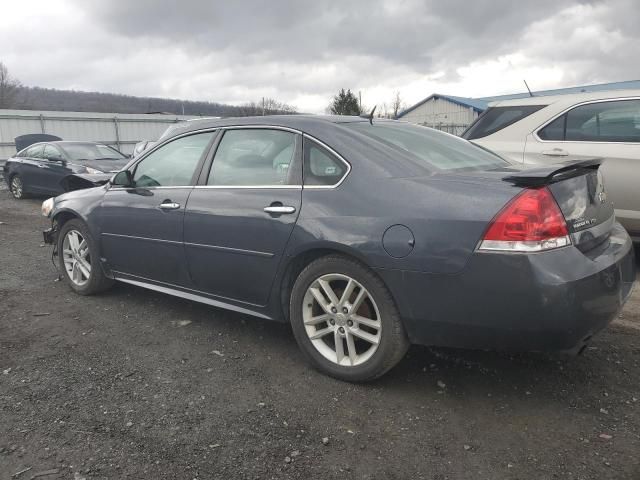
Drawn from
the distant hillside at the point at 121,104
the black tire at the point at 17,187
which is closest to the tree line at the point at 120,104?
the distant hillside at the point at 121,104

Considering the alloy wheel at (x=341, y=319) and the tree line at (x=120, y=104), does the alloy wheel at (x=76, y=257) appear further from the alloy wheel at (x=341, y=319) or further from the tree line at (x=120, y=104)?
the tree line at (x=120, y=104)

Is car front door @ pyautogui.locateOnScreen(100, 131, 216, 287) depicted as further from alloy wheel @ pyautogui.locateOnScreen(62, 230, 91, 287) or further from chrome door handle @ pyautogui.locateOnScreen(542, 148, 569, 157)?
chrome door handle @ pyautogui.locateOnScreen(542, 148, 569, 157)

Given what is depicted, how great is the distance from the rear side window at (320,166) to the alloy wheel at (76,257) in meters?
2.47

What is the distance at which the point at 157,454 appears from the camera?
2.43 m

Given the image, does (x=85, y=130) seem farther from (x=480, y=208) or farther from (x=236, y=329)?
(x=480, y=208)

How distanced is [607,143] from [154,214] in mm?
4417

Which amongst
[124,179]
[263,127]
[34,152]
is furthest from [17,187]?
[263,127]

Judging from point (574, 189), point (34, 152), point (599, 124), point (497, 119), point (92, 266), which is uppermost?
point (497, 119)

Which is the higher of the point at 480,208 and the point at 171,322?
the point at 480,208

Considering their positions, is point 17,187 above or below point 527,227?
below

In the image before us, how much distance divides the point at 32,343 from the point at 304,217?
2266mm

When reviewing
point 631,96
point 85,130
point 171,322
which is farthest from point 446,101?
point 171,322

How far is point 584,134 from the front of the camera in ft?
18.0

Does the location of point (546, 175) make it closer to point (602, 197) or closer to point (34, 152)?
point (602, 197)
